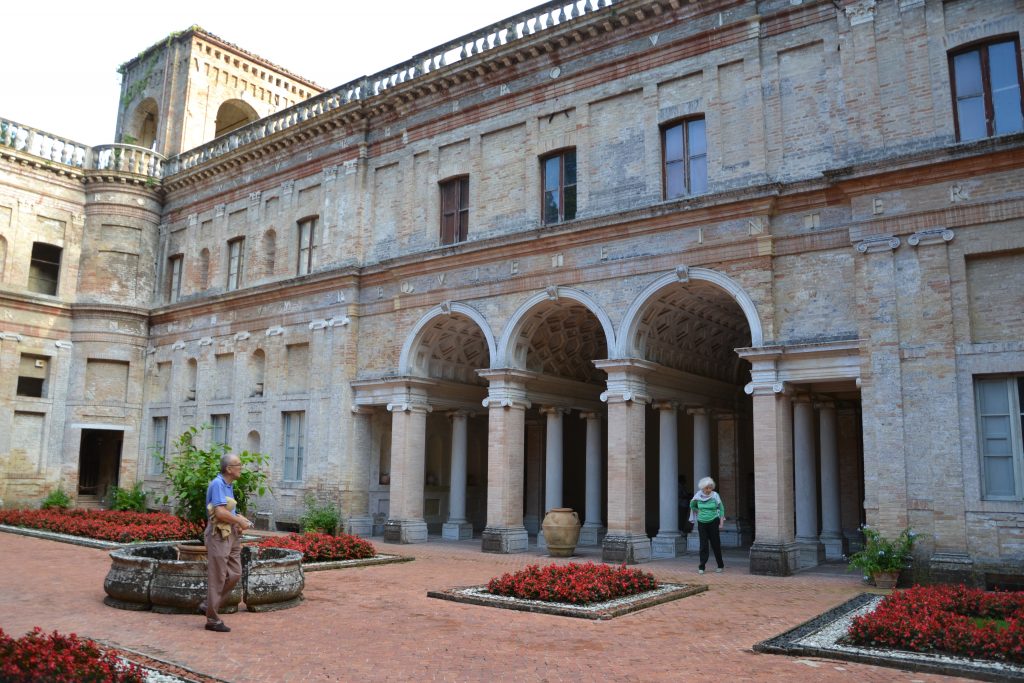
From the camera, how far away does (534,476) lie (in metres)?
26.2

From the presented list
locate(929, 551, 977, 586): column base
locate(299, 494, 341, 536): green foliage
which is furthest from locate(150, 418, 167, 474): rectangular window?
locate(929, 551, 977, 586): column base

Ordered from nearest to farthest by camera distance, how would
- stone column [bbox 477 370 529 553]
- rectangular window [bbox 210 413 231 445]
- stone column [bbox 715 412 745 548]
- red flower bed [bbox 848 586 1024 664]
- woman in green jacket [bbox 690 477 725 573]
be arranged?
red flower bed [bbox 848 586 1024 664]
woman in green jacket [bbox 690 477 725 573]
stone column [bbox 477 370 529 553]
stone column [bbox 715 412 745 548]
rectangular window [bbox 210 413 231 445]

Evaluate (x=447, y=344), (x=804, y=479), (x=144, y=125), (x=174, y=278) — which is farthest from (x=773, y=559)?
(x=144, y=125)

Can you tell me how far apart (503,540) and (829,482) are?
7.68 meters

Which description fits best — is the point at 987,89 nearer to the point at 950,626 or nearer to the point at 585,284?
the point at 585,284

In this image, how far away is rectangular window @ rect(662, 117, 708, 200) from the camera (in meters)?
17.8

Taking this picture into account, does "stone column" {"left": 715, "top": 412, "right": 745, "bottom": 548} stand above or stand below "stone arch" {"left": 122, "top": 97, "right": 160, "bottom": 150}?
below

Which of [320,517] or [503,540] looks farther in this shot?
[320,517]

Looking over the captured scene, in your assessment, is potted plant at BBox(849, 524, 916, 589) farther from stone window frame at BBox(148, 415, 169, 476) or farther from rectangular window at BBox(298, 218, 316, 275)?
stone window frame at BBox(148, 415, 169, 476)

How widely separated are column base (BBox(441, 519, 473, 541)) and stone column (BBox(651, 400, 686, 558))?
19.2 ft

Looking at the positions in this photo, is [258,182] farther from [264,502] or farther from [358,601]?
[358,601]

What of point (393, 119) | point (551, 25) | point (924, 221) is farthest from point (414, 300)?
point (924, 221)

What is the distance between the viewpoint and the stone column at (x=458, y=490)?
22562 mm

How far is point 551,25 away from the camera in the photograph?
→ 65.6 ft
